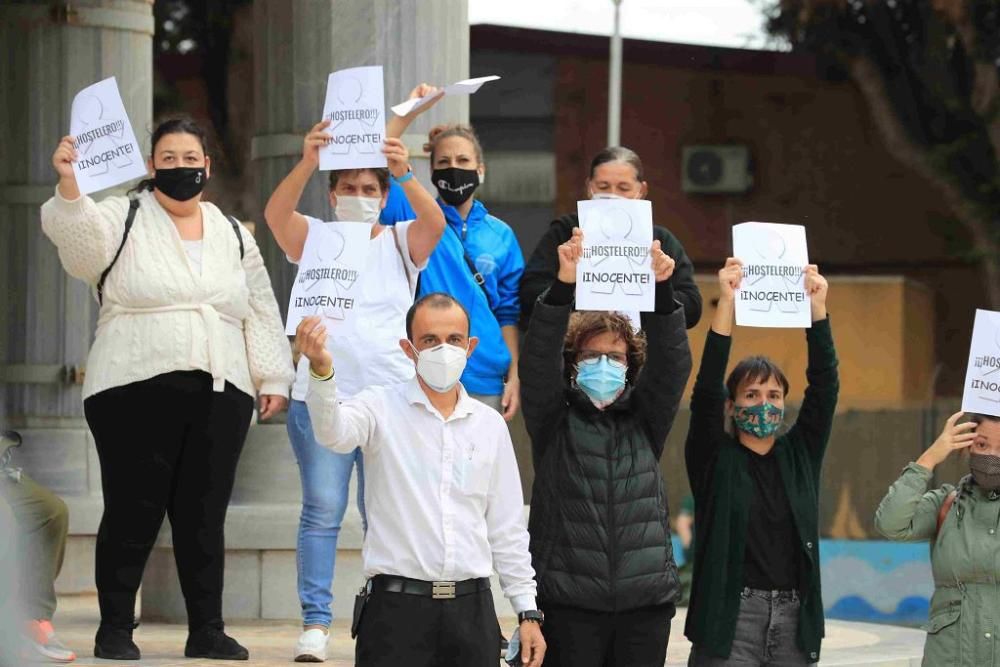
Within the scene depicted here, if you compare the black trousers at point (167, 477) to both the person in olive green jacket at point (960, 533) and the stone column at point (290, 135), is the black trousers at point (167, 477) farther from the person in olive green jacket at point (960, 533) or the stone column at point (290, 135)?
the person in olive green jacket at point (960, 533)

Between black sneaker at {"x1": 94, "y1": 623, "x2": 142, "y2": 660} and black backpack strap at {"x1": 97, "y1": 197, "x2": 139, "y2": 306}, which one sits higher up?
black backpack strap at {"x1": 97, "y1": 197, "x2": 139, "y2": 306}

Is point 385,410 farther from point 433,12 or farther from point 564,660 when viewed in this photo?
point 433,12

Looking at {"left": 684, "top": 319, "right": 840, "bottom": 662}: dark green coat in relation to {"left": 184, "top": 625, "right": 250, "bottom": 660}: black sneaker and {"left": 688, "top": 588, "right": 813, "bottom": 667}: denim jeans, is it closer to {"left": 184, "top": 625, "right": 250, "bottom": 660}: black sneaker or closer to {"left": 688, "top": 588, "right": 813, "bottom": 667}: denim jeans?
{"left": 688, "top": 588, "right": 813, "bottom": 667}: denim jeans

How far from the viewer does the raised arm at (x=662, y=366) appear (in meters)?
6.54

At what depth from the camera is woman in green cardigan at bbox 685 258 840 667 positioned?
665 centimetres

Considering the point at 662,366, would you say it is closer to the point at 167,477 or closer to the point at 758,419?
the point at 758,419

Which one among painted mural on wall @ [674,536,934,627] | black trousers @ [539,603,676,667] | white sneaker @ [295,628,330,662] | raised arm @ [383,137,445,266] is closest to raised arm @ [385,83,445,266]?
raised arm @ [383,137,445,266]

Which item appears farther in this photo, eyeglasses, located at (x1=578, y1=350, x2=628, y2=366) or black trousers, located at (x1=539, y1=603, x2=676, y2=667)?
eyeglasses, located at (x1=578, y1=350, x2=628, y2=366)

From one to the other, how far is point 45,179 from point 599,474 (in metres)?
6.65

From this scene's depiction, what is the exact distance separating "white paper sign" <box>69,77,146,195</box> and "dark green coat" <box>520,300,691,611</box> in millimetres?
1847

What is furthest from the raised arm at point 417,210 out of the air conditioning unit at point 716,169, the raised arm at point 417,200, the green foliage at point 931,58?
the air conditioning unit at point 716,169

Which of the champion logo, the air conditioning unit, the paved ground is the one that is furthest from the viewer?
the air conditioning unit

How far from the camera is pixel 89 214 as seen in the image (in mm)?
7297

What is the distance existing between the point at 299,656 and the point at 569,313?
208 cm
